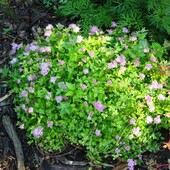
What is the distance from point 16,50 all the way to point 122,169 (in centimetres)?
159

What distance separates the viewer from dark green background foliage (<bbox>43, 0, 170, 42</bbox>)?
13.0 ft

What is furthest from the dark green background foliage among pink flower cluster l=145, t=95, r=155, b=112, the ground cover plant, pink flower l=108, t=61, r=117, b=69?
pink flower cluster l=145, t=95, r=155, b=112

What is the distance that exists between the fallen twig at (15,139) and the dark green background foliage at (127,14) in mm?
1183

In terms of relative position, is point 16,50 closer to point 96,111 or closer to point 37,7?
point 37,7

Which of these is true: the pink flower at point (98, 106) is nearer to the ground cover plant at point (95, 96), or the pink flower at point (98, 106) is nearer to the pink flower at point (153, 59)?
the ground cover plant at point (95, 96)

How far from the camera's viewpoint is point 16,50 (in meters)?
4.12

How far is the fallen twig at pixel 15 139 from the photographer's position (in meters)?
3.62

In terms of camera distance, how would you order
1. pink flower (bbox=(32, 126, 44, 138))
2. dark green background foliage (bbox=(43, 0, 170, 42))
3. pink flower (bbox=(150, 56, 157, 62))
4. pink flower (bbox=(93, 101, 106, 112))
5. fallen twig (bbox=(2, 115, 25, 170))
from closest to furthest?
pink flower (bbox=(93, 101, 106, 112))
pink flower (bbox=(32, 126, 44, 138))
pink flower (bbox=(150, 56, 157, 62))
fallen twig (bbox=(2, 115, 25, 170))
dark green background foliage (bbox=(43, 0, 170, 42))

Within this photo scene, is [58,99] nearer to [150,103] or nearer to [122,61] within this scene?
[122,61]

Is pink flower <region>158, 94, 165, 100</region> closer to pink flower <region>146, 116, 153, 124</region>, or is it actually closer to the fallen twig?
pink flower <region>146, 116, 153, 124</region>

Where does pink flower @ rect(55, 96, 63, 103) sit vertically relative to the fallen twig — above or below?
above

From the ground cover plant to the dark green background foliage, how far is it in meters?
0.49

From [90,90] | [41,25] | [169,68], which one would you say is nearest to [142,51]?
[169,68]

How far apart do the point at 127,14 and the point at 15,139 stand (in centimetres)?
162
